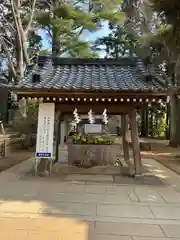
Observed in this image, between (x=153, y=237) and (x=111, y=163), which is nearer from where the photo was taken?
(x=153, y=237)

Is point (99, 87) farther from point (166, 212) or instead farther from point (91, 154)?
point (166, 212)

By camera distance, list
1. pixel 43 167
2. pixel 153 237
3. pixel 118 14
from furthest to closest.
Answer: pixel 118 14, pixel 43 167, pixel 153 237

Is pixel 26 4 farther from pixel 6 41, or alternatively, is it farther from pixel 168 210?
pixel 168 210

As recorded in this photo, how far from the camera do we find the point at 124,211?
4941 mm

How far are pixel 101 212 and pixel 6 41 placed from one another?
689 inches

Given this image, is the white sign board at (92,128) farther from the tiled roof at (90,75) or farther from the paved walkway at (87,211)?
the paved walkway at (87,211)

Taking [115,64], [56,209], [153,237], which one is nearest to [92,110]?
[115,64]

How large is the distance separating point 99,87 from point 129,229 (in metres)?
4.17

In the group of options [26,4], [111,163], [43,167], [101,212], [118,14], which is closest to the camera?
[101,212]

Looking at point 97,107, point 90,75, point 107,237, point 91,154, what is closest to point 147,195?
point 107,237

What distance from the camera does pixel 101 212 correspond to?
4.83 meters

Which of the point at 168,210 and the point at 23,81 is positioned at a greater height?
the point at 23,81

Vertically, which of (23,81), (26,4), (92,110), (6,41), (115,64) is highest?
(26,4)

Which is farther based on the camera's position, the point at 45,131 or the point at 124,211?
the point at 45,131
